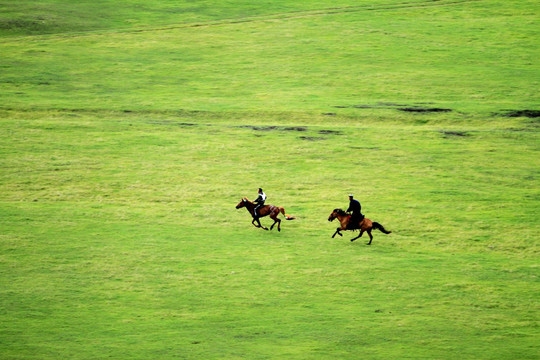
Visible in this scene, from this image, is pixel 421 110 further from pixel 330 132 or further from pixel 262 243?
pixel 262 243

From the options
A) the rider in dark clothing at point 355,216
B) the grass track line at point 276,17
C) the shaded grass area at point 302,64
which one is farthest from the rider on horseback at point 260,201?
the grass track line at point 276,17

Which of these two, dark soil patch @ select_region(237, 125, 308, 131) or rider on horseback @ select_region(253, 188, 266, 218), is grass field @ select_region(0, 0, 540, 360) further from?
rider on horseback @ select_region(253, 188, 266, 218)

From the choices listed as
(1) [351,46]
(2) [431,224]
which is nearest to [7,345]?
(2) [431,224]

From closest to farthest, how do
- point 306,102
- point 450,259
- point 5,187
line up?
point 450,259, point 5,187, point 306,102

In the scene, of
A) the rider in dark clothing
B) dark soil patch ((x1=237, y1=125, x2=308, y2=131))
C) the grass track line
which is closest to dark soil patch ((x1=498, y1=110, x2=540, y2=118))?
dark soil patch ((x1=237, y1=125, x2=308, y2=131))

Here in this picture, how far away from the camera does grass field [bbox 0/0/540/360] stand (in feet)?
69.3

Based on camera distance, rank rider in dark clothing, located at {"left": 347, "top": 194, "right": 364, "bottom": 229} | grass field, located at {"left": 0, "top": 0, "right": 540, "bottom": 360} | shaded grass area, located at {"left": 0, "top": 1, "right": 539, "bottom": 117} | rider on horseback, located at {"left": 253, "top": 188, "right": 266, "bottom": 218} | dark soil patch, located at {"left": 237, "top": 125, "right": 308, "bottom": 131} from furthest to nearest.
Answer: shaded grass area, located at {"left": 0, "top": 1, "right": 539, "bottom": 117}, dark soil patch, located at {"left": 237, "top": 125, "right": 308, "bottom": 131}, rider on horseback, located at {"left": 253, "top": 188, "right": 266, "bottom": 218}, rider in dark clothing, located at {"left": 347, "top": 194, "right": 364, "bottom": 229}, grass field, located at {"left": 0, "top": 0, "right": 540, "bottom": 360}

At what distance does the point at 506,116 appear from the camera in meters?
45.6

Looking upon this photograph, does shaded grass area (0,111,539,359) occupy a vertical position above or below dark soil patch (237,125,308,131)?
below

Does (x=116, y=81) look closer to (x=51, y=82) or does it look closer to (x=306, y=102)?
(x=51, y=82)

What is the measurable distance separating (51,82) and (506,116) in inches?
1461

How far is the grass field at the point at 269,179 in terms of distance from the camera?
69.3 ft

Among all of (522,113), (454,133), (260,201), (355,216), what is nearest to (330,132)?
(454,133)

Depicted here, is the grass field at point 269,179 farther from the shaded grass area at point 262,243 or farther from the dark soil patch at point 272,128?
the dark soil patch at point 272,128
